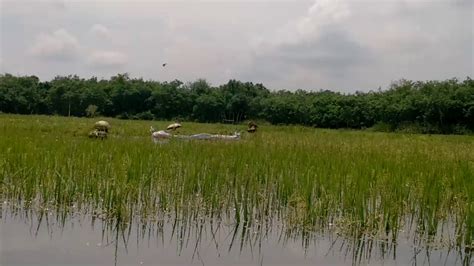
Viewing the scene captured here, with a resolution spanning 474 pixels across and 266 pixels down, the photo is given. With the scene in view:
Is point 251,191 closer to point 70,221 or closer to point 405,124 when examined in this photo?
point 70,221

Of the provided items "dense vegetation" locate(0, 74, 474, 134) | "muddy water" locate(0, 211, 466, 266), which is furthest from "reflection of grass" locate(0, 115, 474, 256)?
"dense vegetation" locate(0, 74, 474, 134)

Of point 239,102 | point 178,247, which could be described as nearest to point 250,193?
point 178,247

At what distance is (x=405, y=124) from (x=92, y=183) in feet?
149

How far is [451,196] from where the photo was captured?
730 centimetres

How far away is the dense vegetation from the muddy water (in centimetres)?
4382

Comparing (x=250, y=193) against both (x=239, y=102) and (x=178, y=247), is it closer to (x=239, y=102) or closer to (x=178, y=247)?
(x=178, y=247)

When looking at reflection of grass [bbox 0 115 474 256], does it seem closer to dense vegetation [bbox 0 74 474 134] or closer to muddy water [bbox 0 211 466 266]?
muddy water [bbox 0 211 466 266]

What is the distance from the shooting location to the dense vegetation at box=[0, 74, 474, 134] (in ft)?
159

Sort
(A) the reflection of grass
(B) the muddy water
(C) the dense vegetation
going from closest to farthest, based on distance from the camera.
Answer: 1. (B) the muddy water
2. (A) the reflection of grass
3. (C) the dense vegetation

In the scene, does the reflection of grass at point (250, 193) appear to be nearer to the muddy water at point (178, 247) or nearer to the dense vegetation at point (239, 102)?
the muddy water at point (178, 247)

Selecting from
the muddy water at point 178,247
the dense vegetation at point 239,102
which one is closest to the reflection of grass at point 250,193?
the muddy water at point 178,247

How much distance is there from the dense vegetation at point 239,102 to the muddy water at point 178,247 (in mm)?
43817

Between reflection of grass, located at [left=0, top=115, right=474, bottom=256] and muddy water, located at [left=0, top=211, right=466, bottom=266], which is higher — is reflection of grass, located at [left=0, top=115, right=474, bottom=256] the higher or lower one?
the higher one

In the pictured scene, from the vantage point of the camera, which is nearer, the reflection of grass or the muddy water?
the muddy water
